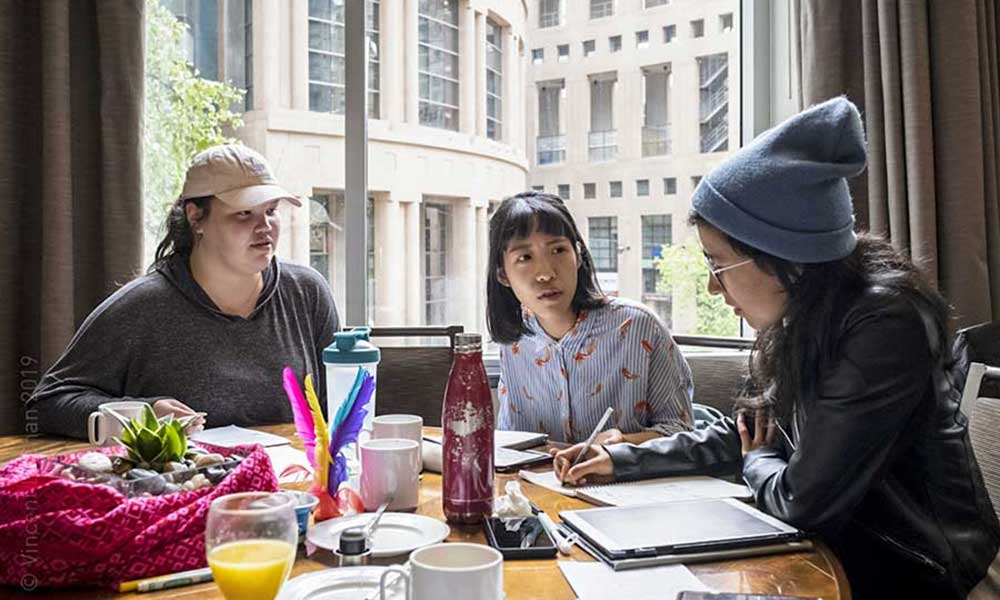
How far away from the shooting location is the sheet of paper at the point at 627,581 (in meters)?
0.85

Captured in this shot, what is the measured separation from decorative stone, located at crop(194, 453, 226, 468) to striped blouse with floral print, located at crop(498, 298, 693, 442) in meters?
0.99

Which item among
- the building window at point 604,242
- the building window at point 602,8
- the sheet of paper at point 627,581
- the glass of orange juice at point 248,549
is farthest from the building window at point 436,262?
the glass of orange juice at point 248,549

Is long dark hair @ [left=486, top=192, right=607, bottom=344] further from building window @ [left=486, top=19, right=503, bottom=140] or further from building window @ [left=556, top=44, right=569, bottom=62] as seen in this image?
building window @ [left=556, top=44, right=569, bottom=62]

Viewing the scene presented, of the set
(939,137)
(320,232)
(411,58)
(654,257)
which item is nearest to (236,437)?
(320,232)

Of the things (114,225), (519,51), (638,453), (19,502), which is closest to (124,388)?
(114,225)

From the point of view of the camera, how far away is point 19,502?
2.84ft

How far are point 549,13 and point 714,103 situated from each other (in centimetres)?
74

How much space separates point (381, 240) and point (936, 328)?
211 cm

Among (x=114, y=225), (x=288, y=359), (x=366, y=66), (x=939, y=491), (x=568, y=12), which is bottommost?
(x=939, y=491)

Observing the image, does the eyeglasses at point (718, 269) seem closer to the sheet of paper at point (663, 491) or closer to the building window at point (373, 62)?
the sheet of paper at point (663, 491)

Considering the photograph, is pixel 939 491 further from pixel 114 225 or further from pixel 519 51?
pixel 519 51

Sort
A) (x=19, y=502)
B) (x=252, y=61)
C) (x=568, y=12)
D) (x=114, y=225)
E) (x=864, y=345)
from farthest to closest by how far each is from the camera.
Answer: (x=568, y=12)
(x=252, y=61)
(x=114, y=225)
(x=864, y=345)
(x=19, y=502)

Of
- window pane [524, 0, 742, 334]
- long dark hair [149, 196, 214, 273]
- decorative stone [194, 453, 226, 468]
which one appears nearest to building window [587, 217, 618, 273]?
window pane [524, 0, 742, 334]

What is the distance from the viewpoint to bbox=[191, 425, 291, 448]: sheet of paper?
154 cm
